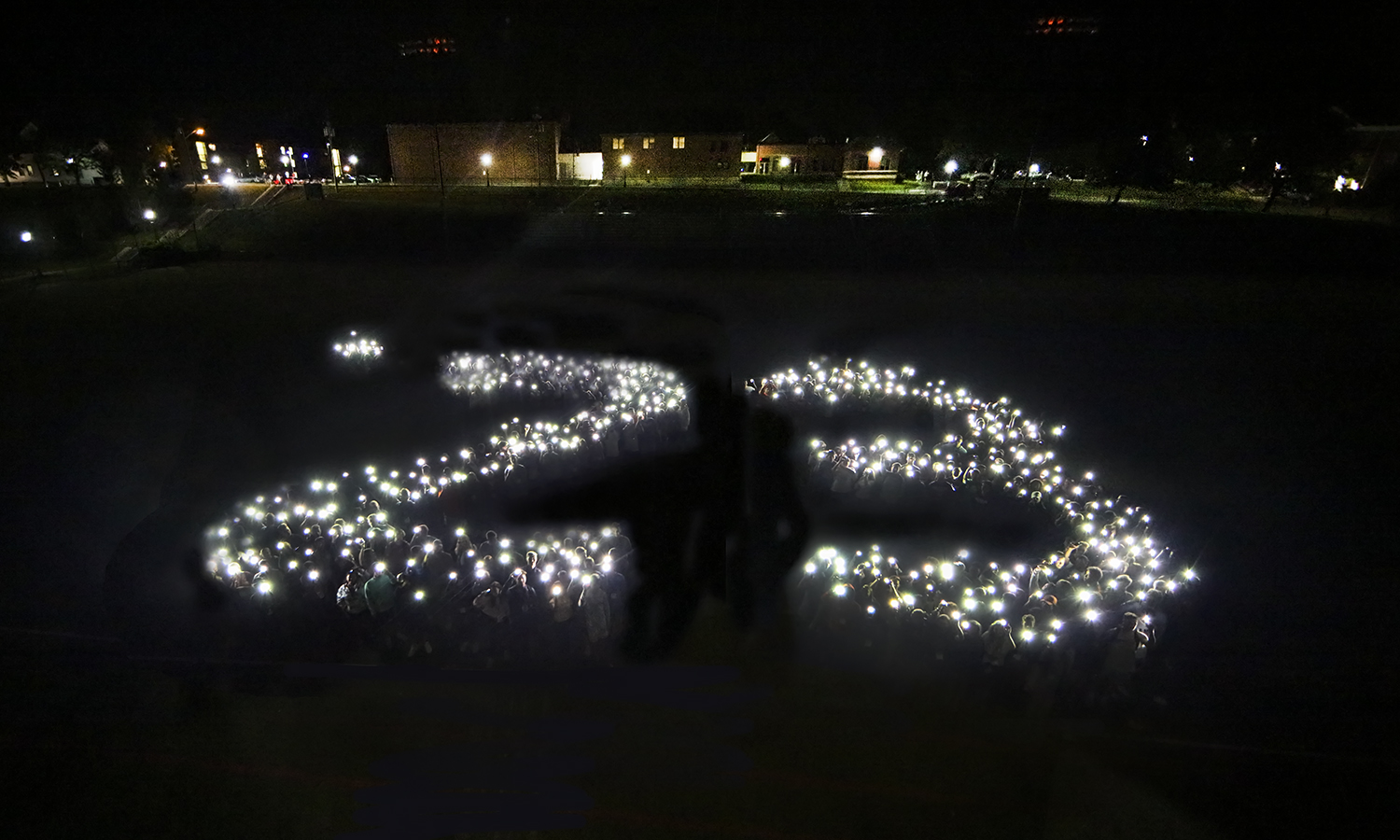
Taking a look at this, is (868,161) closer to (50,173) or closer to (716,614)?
(716,614)

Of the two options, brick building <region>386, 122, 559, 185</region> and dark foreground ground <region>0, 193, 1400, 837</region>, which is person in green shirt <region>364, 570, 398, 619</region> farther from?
brick building <region>386, 122, 559, 185</region>

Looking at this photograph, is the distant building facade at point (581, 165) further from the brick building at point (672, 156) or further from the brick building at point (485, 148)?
the brick building at point (485, 148)

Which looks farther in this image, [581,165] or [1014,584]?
[581,165]

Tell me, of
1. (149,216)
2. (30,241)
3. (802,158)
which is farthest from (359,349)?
(802,158)

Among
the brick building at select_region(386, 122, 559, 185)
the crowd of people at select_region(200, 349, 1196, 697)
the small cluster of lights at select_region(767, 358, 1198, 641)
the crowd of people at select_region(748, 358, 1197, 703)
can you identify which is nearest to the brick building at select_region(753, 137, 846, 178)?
the brick building at select_region(386, 122, 559, 185)

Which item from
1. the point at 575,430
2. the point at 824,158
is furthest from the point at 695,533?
the point at 824,158
